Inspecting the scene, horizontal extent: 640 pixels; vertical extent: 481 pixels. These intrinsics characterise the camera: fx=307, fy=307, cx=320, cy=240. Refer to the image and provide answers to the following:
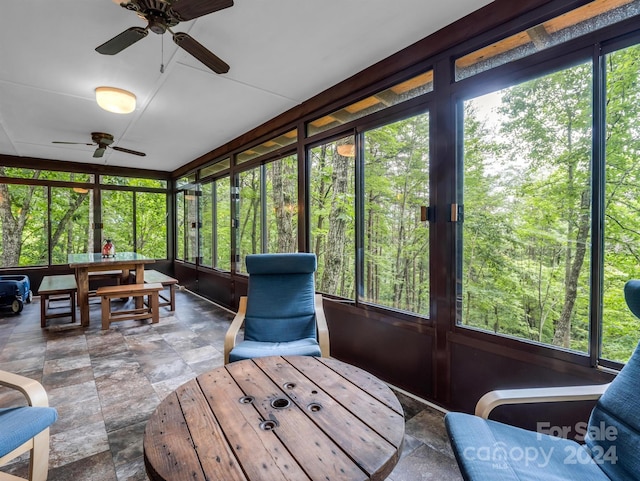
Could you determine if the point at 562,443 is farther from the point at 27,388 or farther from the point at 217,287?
the point at 217,287

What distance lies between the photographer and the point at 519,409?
1.89 meters

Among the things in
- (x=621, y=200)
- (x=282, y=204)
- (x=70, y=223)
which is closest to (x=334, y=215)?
(x=282, y=204)

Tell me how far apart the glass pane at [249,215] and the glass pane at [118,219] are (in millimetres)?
3641

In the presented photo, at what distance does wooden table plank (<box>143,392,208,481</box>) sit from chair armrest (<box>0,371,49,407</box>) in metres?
0.82

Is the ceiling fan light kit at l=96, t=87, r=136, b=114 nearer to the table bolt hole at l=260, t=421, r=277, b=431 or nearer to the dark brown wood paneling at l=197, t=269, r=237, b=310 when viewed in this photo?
the dark brown wood paneling at l=197, t=269, r=237, b=310

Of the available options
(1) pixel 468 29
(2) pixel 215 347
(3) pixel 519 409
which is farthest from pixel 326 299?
(1) pixel 468 29

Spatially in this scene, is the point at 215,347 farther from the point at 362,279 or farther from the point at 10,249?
the point at 10,249

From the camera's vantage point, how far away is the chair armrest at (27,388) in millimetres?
1519

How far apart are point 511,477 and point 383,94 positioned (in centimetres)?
271

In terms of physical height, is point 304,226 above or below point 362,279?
above

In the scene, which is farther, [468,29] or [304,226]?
[304,226]

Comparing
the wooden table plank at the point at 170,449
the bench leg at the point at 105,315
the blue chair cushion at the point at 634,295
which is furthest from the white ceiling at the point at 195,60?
the bench leg at the point at 105,315

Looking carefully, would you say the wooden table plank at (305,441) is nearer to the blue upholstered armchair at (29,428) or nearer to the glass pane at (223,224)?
the blue upholstered armchair at (29,428)

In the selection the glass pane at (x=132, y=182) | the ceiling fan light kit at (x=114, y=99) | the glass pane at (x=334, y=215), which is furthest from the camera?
the glass pane at (x=132, y=182)
